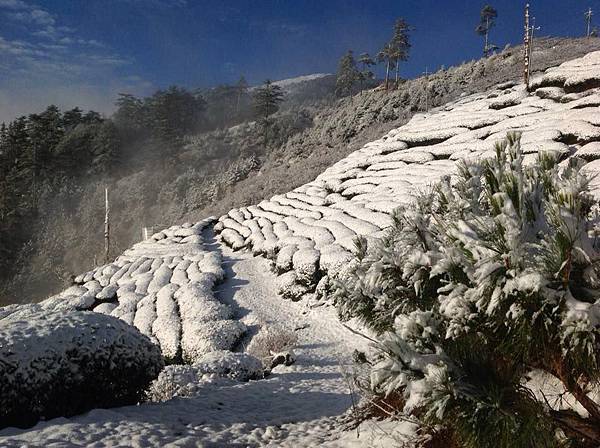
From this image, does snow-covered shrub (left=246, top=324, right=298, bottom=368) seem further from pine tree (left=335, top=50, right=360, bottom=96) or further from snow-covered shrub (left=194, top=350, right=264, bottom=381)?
pine tree (left=335, top=50, right=360, bottom=96)

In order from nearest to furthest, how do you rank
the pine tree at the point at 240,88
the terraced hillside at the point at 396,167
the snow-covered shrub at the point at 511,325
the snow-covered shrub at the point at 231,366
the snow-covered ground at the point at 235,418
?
the snow-covered shrub at the point at 511,325, the snow-covered ground at the point at 235,418, the snow-covered shrub at the point at 231,366, the terraced hillside at the point at 396,167, the pine tree at the point at 240,88

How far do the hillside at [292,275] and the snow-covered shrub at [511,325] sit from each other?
440mm

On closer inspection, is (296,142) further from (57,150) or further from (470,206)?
(470,206)

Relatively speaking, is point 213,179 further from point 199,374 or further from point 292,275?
point 199,374

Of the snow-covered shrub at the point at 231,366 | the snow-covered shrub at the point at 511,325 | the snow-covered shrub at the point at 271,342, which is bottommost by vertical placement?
the snow-covered shrub at the point at 271,342

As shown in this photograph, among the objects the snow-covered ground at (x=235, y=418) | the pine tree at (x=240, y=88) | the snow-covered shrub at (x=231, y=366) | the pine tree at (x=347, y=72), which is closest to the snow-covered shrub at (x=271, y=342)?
the snow-covered ground at (x=235, y=418)

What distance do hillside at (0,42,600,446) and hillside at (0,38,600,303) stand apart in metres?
4.66

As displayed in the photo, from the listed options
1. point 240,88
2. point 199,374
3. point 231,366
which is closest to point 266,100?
point 240,88

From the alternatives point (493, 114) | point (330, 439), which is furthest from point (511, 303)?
point (493, 114)

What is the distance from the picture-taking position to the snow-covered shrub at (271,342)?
442 inches

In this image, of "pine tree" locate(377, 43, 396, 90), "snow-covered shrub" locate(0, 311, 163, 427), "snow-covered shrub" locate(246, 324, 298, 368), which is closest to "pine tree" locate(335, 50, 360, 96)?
"pine tree" locate(377, 43, 396, 90)

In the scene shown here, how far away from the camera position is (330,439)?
15.3 ft

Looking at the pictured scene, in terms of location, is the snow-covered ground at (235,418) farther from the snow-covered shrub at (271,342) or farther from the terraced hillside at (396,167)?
the terraced hillside at (396,167)

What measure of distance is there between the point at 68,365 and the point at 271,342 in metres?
7.14
